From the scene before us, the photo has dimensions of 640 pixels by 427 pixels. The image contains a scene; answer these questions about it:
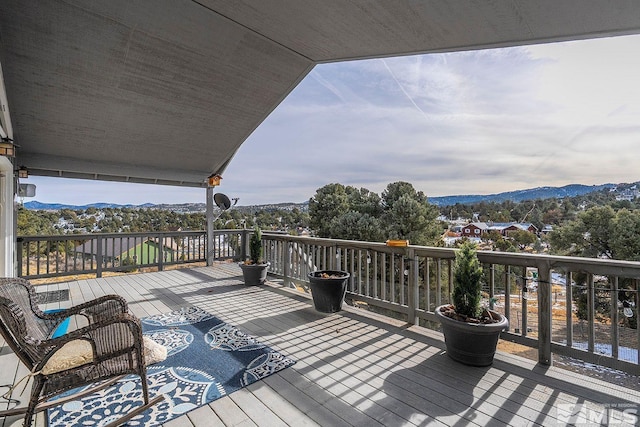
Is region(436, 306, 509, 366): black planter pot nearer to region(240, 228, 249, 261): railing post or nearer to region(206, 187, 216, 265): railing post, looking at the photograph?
region(240, 228, 249, 261): railing post

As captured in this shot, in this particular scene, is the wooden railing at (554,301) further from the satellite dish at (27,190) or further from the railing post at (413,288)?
the satellite dish at (27,190)

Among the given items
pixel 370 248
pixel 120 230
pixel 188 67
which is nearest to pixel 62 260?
pixel 120 230

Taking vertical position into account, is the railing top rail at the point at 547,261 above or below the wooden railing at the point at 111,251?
above

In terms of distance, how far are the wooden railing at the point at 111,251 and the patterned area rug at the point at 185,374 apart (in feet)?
13.1

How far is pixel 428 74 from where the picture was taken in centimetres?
768

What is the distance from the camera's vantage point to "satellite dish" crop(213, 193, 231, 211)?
26.6 ft

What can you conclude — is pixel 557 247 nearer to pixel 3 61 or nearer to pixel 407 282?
pixel 407 282

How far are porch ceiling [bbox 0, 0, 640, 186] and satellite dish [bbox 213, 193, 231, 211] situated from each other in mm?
1746

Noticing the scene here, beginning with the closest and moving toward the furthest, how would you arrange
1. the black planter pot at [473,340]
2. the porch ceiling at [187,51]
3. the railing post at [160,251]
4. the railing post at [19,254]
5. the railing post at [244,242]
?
the black planter pot at [473,340]
the porch ceiling at [187,51]
the railing post at [19,254]
the railing post at [160,251]
the railing post at [244,242]

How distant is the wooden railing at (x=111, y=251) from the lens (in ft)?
19.9

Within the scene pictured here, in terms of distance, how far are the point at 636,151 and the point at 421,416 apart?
8058 millimetres

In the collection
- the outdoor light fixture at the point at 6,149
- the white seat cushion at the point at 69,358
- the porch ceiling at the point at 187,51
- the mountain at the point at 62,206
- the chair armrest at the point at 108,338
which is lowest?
the white seat cushion at the point at 69,358

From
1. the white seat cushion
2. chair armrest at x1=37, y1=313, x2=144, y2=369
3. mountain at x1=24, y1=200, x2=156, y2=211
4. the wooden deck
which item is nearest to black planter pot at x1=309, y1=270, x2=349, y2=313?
the wooden deck

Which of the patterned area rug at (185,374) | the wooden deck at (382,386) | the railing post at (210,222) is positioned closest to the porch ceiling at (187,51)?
the railing post at (210,222)
